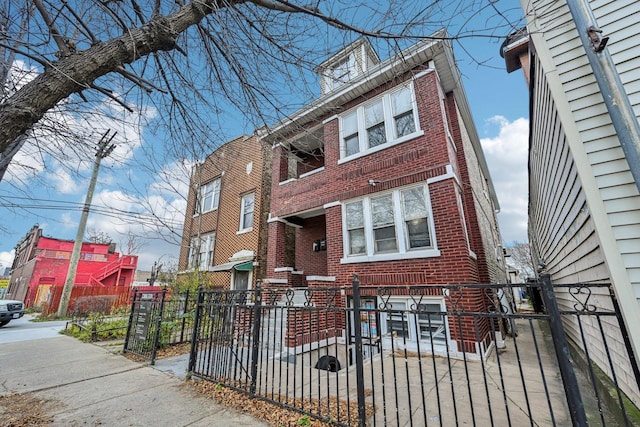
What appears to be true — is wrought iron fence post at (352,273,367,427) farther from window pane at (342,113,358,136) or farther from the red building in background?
the red building in background

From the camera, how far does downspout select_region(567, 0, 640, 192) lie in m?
2.42

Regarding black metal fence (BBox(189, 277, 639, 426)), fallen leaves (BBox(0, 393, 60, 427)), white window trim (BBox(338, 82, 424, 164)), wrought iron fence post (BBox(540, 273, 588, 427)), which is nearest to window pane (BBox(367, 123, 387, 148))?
white window trim (BBox(338, 82, 424, 164))

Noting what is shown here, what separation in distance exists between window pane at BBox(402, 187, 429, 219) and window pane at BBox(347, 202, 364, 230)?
1260 mm

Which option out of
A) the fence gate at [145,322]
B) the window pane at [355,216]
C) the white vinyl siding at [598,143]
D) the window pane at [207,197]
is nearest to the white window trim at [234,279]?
the window pane at [207,197]

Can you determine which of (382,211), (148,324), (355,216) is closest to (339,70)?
(382,211)

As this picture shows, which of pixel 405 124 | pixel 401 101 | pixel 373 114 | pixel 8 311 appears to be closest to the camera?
pixel 405 124

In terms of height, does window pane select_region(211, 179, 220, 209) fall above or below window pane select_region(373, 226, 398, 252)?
above

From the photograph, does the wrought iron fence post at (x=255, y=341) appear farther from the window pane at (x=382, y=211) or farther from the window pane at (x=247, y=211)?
the window pane at (x=247, y=211)

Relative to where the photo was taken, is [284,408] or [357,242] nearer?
[284,408]

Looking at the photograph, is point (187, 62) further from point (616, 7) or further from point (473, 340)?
point (473, 340)

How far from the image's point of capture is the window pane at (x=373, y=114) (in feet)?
25.4

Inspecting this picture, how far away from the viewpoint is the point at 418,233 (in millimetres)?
6477

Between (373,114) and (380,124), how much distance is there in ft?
1.45

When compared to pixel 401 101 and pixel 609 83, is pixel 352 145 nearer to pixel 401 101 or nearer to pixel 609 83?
pixel 401 101
